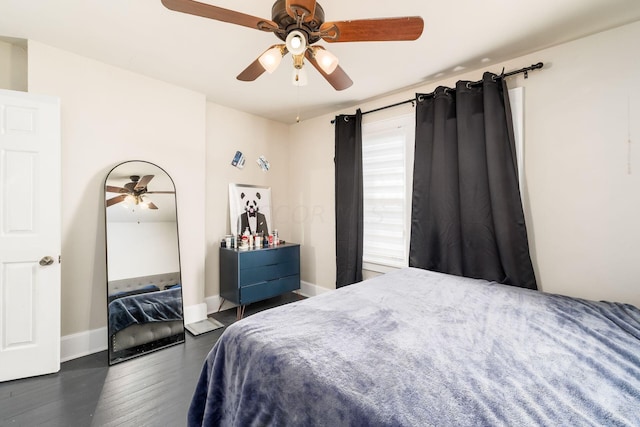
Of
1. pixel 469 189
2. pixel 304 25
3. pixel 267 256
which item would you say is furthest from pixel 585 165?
pixel 267 256

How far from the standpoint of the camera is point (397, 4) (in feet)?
5.55

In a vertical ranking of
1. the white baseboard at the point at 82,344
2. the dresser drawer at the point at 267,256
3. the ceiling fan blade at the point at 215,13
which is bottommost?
the white baseboard at the point at 82,344

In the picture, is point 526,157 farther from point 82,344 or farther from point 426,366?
point 82,344

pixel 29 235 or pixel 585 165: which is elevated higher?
pixel 585 165

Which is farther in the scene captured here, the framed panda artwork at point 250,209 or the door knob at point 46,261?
the framed panda artwork at point 250,209

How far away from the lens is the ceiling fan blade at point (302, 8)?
1184 millimetres

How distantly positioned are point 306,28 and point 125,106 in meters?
2.13

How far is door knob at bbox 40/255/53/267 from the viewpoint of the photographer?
2068 millimetres

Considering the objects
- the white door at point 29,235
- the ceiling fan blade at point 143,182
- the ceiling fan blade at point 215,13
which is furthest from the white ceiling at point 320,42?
the ceiling fan blade at point 143,182

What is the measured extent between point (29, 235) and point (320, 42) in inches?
101

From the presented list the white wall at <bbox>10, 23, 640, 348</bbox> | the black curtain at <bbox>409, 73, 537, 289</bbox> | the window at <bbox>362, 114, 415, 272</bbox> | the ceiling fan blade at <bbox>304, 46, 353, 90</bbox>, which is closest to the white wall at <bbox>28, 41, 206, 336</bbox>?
the white wall at <bbox>10, 23, 640, 348</bbox>

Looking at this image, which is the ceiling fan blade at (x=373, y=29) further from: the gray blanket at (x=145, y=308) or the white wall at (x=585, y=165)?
the gray blanket at (x=145, y=308)

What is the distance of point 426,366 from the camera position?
1032mm

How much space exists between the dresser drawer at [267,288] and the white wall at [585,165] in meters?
2.54
